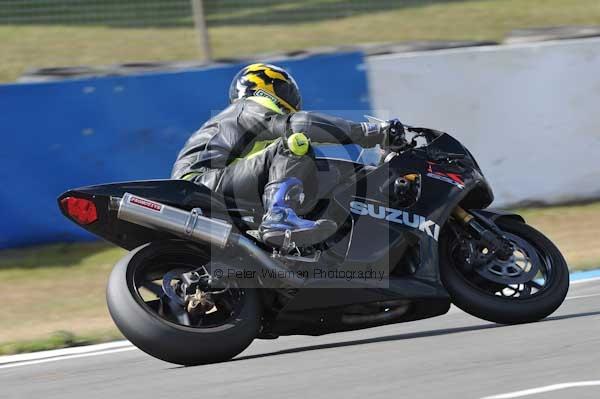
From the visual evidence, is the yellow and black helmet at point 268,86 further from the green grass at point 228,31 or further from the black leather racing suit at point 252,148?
the green grass at point 228,31

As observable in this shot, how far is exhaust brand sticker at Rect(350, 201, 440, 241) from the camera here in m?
6.05

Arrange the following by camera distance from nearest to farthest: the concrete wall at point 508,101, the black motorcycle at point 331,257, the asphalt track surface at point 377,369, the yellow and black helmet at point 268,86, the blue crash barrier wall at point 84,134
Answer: the asphalt track surface at point 377,369 → the black motorcycle at point 331,257 → the yellow and black helmet at point 268,86 → the blue crash barrier wall at point 84,134 → the concrete wall at point 508,101

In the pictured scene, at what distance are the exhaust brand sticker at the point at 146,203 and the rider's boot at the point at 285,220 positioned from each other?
55cm

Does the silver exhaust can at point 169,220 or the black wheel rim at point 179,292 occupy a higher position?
the silver exhaust can at point 169,220

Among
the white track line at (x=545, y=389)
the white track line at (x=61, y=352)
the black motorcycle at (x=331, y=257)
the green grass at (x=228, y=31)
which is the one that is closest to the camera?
the white track line at (x=545, y=389)

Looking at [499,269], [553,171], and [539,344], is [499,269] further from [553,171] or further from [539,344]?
[553,171]

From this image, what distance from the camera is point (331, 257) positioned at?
5953 mm

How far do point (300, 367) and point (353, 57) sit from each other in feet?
17.7

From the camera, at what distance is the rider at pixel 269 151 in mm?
5801

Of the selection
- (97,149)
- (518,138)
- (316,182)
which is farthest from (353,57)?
(316,182)

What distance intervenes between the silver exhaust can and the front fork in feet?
4.61

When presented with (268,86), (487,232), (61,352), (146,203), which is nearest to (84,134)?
(61,352)

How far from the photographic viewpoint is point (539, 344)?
547 centimetres

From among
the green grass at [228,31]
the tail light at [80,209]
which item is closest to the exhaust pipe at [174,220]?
the tail light at [80,209]
